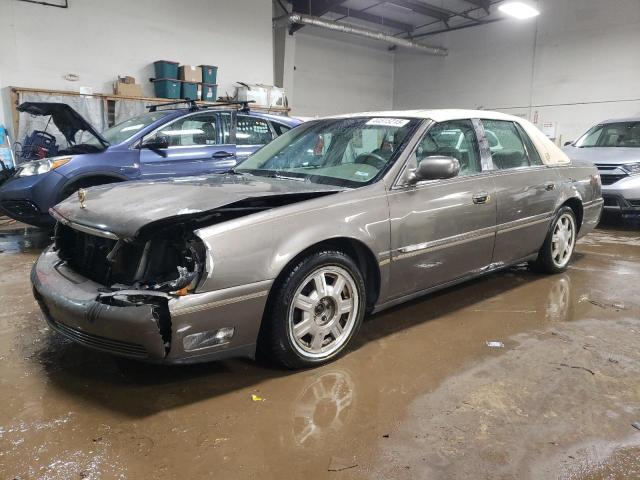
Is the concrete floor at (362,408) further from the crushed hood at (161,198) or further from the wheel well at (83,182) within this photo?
the wheel well at (83,182)

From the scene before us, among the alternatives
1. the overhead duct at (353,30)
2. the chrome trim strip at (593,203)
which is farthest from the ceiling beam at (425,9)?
the chrome trim strip at (593,203)

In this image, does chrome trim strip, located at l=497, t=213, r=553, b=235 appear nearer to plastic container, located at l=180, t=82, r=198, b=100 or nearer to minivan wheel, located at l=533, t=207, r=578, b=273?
minivan wheel, located at l=533, t=207, r=578, b=273

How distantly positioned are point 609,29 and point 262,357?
45.4 ft

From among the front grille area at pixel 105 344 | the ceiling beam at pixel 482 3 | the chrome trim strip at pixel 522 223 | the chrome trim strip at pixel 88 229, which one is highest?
the ceiling beam at pixel 482 3

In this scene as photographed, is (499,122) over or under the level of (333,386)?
over

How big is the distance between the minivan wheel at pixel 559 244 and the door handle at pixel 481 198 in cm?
107

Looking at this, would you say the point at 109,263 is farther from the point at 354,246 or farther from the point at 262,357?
the point at 354,246

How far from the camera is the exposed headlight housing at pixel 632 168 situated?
6723 millimetres

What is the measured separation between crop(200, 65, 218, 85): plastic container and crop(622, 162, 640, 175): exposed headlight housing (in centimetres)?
748

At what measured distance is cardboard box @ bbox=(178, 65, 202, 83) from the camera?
9656mm

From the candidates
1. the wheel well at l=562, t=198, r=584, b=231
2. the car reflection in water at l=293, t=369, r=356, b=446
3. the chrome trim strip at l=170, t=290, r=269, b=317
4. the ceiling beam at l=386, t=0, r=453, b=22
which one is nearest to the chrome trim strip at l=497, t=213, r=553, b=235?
the wheel well at l=562, t=198, r=584, b=231

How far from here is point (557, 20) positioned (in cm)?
1353

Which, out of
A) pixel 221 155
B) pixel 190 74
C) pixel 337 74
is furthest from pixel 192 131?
pixel 337 74

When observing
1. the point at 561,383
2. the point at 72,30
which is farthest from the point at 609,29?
the point at 561,383
